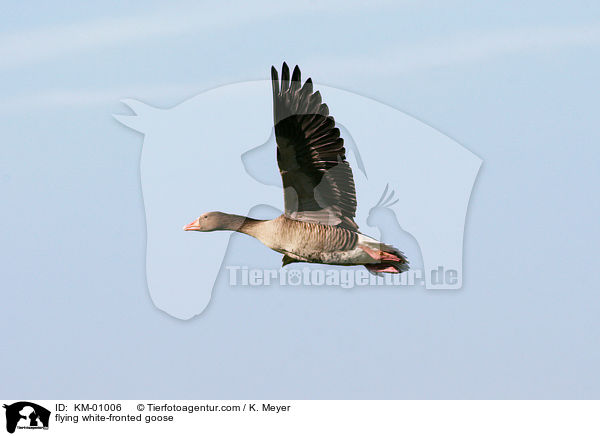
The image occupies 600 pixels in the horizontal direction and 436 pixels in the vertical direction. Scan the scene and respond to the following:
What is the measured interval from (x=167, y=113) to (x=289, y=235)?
2.31m

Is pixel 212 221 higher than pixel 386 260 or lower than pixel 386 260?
higher

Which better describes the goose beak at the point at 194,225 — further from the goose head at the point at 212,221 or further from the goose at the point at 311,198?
the goose at the point at 311,198

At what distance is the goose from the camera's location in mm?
7734

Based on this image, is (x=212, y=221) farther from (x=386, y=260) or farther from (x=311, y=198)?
(x=386, y=260)

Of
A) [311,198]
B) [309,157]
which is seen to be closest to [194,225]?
[311,198]

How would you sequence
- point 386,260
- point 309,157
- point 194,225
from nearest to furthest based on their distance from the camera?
point 309,157
point 386,260
point 194,225

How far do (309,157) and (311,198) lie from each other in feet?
1.34

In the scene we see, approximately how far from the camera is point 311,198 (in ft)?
26.8

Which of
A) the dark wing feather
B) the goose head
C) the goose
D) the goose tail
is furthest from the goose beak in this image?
the goose tail

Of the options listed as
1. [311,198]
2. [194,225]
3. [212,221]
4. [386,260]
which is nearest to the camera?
[311,198]

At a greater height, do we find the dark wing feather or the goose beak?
the dark wing feather

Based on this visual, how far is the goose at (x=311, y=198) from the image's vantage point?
7734 millimetres

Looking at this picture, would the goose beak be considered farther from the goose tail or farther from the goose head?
the goose tail
